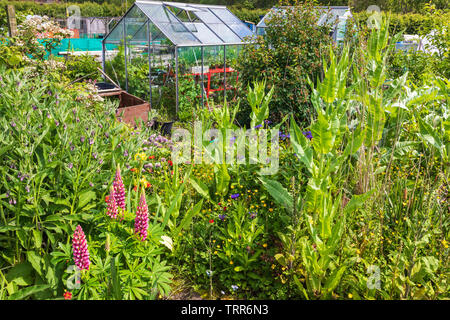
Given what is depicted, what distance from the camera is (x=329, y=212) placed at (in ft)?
7.86

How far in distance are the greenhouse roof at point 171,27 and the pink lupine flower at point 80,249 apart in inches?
244

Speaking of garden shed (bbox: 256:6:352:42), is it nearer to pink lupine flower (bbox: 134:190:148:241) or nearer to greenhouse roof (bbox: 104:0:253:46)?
greenhouse roof (bbox: 104:0:253:46)

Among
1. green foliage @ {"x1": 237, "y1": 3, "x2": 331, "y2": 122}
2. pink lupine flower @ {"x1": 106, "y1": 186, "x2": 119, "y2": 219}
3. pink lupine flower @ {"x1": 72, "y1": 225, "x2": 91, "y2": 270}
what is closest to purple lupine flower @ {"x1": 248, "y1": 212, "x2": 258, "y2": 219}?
pink lupine flower @ {"x1": 106, "y1": 186, "x2": 119, "y2": 219}

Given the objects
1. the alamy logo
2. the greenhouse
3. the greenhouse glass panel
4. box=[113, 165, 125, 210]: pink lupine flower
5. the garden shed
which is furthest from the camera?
the greenhouse glass panel

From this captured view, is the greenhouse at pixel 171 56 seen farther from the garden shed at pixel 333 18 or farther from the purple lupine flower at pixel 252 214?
the purple lupine flower at pixel 252 214

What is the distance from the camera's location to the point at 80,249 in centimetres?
190

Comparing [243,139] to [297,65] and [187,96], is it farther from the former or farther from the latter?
[187,96]

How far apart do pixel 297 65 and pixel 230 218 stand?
3.56 meters

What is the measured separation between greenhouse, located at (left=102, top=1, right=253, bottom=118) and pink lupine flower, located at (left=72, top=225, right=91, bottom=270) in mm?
5835

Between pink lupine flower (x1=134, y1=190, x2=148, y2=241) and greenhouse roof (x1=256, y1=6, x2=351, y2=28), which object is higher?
greenhouse roof (x1=256, y1=6, x2=351, y2=28)

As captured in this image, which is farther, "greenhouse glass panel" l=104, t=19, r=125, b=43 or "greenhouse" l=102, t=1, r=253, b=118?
"greenhouse glass panel" l=104, t=19, r=125, b=43

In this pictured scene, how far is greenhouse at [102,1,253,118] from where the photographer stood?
7.88 meters
